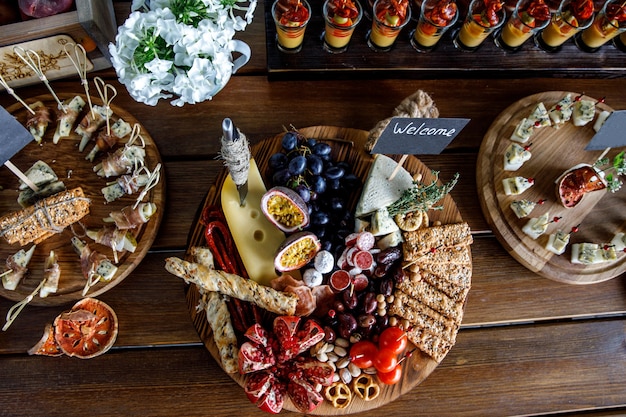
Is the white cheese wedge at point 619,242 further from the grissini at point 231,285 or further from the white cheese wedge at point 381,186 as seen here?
the grissini at point 231,285

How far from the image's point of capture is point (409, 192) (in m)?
1.47

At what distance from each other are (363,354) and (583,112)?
106cm

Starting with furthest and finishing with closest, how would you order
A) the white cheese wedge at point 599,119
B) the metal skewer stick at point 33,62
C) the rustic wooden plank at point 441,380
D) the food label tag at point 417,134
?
1. the white cheese wedge at point 599,119
2. the rustic wooden plank at point 441,380
3. the metal skewer stick at point 33,62
4. the food label tag at point 417,134

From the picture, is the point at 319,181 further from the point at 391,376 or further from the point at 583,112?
the point at 583,112

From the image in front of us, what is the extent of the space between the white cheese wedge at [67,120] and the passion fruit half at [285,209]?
0.65 m

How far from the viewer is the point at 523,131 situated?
165 cm

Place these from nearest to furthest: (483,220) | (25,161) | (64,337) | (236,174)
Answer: (236,174)
(64,337)
(25,161)
(483,220)

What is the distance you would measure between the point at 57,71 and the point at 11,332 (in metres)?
0.79

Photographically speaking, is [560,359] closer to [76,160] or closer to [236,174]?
[236,174]

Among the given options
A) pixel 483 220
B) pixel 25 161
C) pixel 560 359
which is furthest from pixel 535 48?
pixel 25 161

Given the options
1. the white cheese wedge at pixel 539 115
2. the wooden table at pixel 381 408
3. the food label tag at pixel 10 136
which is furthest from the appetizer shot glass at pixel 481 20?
the food label tag at pixel 10 136

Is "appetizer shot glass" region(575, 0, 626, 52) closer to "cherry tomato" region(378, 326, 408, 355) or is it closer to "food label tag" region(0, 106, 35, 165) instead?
"cherry tomato" region(378, 326, 408, 355)

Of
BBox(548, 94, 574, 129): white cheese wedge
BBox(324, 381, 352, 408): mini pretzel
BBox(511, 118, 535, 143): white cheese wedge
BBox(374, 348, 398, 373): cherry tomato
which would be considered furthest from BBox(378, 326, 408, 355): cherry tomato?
BBox(548, 94, 574, 129): white cheese wedge

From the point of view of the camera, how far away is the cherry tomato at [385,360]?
137cm
